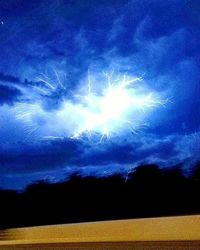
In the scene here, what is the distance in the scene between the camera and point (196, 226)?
4.84m

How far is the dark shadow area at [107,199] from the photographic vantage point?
10.1m

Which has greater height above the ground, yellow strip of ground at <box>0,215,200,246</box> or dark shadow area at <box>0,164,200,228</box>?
dark shadow area at <box>0,164,200,228</box>

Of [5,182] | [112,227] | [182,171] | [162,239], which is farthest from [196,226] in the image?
[5,182]

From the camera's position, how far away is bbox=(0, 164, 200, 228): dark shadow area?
10.1 meters

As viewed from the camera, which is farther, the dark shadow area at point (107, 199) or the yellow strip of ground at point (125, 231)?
the dark shadow area at point (107, 199)

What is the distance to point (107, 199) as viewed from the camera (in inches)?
427

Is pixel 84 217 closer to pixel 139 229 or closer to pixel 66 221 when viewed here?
pixel 66 221

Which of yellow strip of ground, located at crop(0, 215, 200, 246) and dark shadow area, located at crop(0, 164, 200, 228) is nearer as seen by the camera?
yellow strip of ground, located at crop(0, 215, 200, 246)

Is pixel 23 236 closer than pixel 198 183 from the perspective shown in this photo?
Yes

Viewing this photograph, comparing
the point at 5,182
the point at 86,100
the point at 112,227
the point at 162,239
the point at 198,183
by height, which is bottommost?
the point at 162,239

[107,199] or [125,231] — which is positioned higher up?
[107,199]

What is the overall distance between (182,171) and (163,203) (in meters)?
1.09

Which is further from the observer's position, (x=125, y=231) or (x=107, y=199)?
(x=107, y=199)

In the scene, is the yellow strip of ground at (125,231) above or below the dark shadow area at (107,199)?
below
